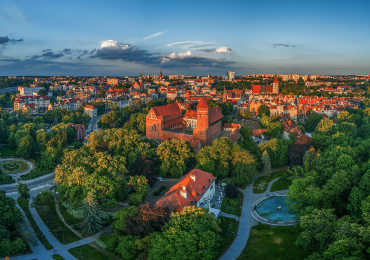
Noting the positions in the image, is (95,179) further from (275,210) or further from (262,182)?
(262,182)

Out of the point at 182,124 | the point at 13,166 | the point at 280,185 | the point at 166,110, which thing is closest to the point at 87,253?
the point at 280,185

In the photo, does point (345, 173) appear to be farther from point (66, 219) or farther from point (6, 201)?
point (6, 201)

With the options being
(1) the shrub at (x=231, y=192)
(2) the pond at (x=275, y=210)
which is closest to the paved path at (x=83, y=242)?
(1) the shrub at (x=231, y=192)

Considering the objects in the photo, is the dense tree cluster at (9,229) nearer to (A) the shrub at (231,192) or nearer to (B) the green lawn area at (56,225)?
(B) the green lawn area at (56,225)

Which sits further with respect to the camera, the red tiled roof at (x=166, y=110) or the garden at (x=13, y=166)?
the red tiled roof at (x=166, y=110)

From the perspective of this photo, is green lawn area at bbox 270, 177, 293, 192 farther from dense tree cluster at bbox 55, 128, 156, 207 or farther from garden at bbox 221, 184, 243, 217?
dense tree cluster at bbox 55, 128, 156, 207

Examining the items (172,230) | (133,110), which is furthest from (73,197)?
(133,110)
